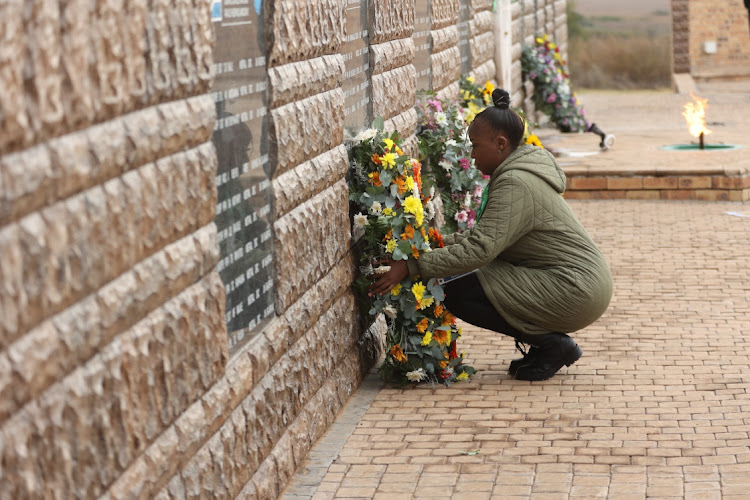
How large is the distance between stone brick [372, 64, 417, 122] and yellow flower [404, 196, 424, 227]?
0.97m

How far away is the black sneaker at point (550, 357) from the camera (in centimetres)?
538

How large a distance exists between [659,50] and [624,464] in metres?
30.4

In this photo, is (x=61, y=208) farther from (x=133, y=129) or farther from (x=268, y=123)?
(x=268, y=123)

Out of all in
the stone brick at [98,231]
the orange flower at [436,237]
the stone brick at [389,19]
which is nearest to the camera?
the stone brick at [98,231]

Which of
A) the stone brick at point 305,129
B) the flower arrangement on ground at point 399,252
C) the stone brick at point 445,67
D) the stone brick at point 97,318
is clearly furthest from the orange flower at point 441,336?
the stone brick at point 445,67

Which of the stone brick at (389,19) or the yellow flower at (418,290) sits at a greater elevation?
the stone brick at (389,19)

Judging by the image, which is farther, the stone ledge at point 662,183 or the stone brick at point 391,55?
the stone ledge at point 662,183

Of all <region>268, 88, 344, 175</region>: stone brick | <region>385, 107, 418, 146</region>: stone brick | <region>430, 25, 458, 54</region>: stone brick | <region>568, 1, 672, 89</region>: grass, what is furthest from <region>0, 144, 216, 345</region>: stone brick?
<region>568, 1, 672, 89</region>: grass

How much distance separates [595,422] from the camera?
481 cm

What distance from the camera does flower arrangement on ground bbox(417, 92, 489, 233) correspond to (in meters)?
7.25

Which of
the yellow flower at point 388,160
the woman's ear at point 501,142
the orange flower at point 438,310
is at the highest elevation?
the woman's ear at point 501,142

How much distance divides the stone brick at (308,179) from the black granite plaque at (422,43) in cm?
233

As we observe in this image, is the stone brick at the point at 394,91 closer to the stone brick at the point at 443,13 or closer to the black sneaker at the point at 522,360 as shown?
the stone brick at the point at 443,13

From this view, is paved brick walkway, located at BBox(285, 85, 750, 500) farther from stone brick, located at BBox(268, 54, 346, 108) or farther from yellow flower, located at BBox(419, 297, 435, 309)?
stone brick, located at BBox(268, 54, 346, 108)
